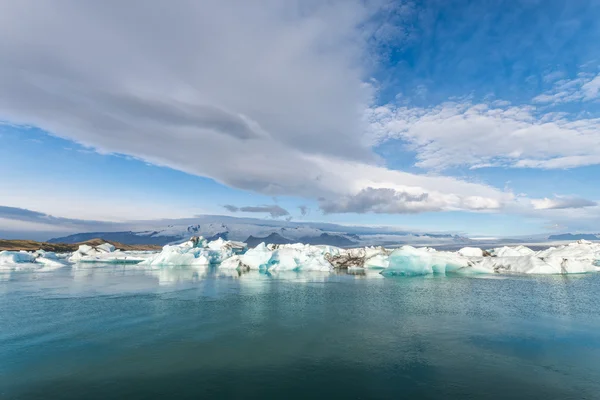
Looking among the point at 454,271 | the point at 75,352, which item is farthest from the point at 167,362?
the point at 454,271

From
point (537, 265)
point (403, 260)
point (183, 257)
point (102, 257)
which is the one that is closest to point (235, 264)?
point (183, 257)

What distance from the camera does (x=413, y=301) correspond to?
25266 mm

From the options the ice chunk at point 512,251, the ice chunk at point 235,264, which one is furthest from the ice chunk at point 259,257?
the ice chunk at point 512,251

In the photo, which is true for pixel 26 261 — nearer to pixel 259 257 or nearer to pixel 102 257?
pixel 102 257

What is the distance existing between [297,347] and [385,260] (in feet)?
149

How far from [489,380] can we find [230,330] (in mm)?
Answer: 11423

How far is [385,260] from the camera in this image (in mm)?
57188

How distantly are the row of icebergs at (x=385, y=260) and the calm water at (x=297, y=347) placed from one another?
19.0m

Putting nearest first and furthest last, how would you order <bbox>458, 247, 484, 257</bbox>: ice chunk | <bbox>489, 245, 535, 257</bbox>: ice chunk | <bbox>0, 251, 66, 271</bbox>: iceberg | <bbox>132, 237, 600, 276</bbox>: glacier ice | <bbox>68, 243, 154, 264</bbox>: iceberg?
<bbox>132, 237, 600, 276</bbox>: glacier ice
<bbox>0, 251, 66, 271</bbox>: iceberg
<bbox>458, 247, 484, 257</bbox>: ice chunk
<bbox>489, 245, 535, 257</bbox>: ice chunk
<bbox>68, 243, 154, 264</bbox>: iceberg

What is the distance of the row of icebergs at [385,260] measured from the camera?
45.1 meters

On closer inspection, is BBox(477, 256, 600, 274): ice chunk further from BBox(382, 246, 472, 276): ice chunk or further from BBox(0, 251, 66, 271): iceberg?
BBox(0, 251, 66, 271): iceberg

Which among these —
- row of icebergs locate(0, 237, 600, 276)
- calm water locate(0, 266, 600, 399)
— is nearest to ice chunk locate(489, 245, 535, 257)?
row of icebergs locate(0, 237, 600, 276)

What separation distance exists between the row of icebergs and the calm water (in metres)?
19.0

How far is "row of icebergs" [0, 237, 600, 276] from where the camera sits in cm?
4512
